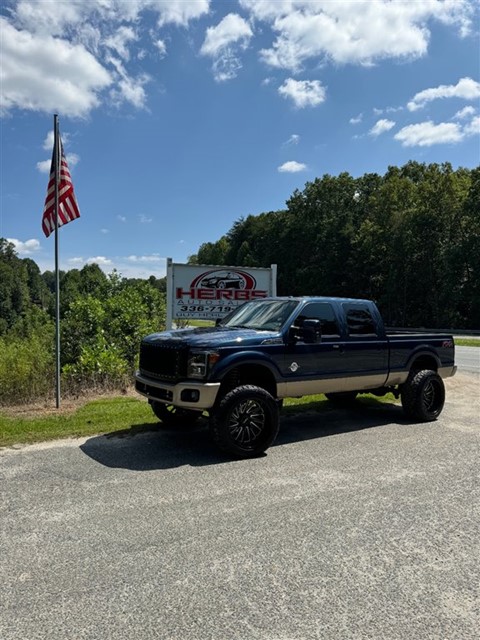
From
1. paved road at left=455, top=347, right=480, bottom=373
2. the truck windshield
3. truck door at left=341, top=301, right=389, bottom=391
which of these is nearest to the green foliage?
the truck windshield

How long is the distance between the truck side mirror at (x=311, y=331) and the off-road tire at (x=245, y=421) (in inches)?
37.0

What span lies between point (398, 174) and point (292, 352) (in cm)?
5443

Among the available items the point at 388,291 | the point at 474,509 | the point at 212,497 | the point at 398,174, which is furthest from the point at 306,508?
the point at 398,174

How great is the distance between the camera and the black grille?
573cm

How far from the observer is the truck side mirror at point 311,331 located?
621 cm

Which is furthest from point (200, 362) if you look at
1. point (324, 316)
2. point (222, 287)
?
point (222, 287)

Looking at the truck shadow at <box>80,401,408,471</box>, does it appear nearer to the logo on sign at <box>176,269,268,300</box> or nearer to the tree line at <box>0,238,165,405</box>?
the tree line at <box>0,238,165,405</box>

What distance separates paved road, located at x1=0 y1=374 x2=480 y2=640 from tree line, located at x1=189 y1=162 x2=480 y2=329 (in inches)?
1514

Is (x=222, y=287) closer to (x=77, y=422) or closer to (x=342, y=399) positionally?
(x=342, y=399)

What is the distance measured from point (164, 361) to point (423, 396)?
13.9 ft

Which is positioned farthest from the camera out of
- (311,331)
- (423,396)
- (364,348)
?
(423,396)

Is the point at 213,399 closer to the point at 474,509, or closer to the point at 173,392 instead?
the point at 173,392

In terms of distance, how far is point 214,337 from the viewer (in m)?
5.95

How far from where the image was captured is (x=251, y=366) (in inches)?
238
